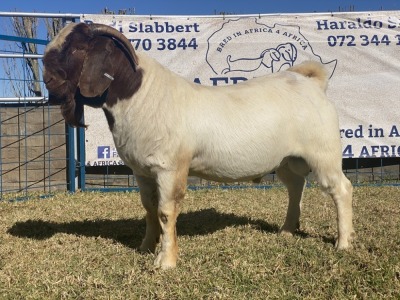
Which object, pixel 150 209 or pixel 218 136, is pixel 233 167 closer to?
pixel 218 136

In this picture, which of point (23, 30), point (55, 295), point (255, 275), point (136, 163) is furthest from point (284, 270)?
point (23, 30)

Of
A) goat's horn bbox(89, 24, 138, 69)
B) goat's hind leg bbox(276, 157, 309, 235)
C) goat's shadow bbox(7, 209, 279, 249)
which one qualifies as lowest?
goat's shadow bbox(7, 209, 279, 249)

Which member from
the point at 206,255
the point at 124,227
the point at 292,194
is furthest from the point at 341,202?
the point at 124,227

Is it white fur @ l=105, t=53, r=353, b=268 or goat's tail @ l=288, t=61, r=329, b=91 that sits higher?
goat's tail @ l=288, t=61, r=329, b=91

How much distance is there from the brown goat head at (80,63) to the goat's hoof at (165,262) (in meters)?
1.41

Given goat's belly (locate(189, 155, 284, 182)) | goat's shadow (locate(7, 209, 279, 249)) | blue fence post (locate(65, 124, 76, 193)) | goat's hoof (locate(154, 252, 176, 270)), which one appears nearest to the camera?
goat's hoof (locate(154, 252, 176, 270))

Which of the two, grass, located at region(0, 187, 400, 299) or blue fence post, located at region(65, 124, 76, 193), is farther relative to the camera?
blue fence post, located at region(65, 124, 76, 193)

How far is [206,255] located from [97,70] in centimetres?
186

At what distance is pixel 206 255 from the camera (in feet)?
13.2

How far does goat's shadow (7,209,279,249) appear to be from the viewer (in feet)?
16.1

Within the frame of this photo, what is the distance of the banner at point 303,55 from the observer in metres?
7.71

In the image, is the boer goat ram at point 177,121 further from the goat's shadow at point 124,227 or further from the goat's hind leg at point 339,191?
the goat's shadow at point 124,227

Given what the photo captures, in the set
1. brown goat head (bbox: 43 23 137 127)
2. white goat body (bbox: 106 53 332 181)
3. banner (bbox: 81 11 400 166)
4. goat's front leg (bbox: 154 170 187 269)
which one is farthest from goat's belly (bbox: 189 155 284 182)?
banner (bbox: 81 11 400 166)

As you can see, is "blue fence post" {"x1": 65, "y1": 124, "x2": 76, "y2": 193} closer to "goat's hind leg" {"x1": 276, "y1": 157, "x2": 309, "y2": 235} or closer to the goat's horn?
"goat's hind leg" {"x1": 276, "y1": 157, "x2": 309, "y2": 235}
